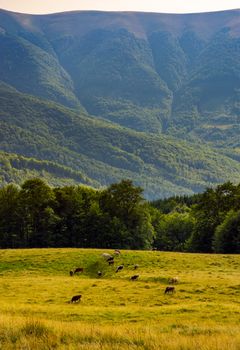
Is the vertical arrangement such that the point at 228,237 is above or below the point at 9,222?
above

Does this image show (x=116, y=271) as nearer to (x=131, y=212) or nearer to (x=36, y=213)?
(x=131, y=212)

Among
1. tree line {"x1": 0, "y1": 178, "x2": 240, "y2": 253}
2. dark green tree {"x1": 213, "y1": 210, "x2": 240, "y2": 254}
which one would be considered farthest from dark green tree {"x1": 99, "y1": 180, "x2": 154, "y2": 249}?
dark green tree {"x1": 213, "y1": 210, "x2": 240, "y2": 254}

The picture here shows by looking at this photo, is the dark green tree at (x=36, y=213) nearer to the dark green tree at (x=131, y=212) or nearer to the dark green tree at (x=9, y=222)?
the dark green tree at (x=9, y=222)

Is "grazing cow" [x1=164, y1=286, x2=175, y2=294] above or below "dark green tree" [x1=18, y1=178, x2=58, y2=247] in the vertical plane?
above

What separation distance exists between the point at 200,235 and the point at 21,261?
4422 centimetres

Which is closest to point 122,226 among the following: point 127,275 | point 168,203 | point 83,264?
point 83,264

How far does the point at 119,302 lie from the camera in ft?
128

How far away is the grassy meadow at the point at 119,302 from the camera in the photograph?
47.8ft

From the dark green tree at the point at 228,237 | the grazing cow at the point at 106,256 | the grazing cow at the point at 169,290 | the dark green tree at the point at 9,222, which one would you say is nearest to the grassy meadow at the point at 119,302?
the grazing cow at the point at 169,290

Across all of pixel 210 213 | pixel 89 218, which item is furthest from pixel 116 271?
pixel 210 213

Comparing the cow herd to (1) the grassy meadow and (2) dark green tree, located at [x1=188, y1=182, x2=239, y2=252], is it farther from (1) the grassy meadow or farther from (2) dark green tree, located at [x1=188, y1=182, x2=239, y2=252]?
(2) dark green tree, located at [x1=188, y1=182, x2=239, y2=252]

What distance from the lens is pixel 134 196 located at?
98.8 m

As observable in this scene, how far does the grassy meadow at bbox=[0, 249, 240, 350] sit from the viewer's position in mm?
14570

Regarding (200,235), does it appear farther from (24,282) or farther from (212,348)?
(212,348)
